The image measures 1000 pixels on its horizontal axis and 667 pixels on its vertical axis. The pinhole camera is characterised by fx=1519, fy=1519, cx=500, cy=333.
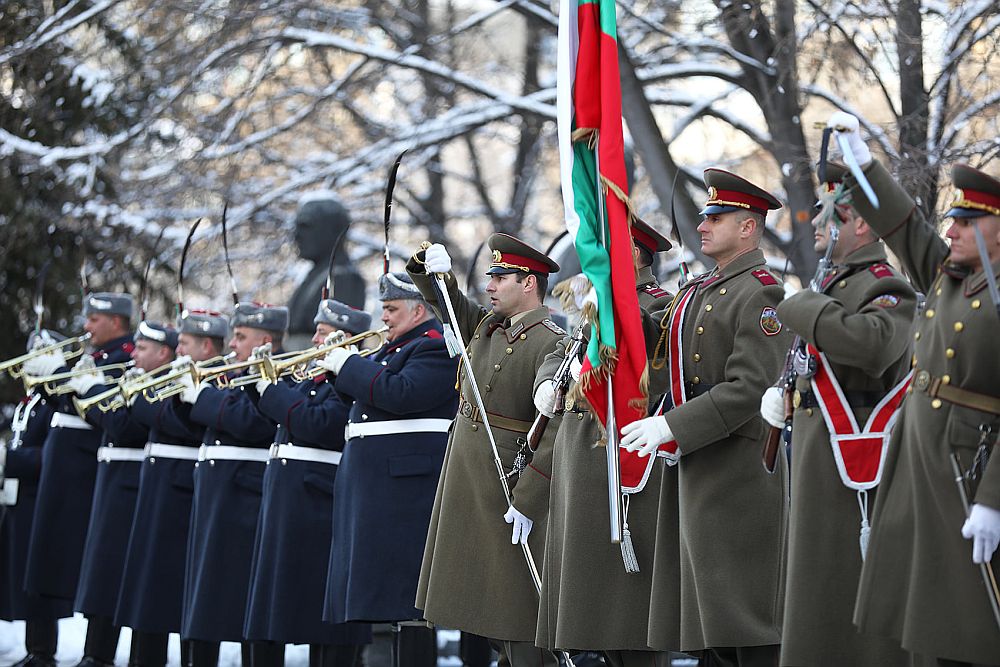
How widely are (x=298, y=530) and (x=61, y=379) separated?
295cm

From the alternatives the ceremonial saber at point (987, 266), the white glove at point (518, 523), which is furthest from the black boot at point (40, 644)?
the ceremonial saber at point (987, 266)

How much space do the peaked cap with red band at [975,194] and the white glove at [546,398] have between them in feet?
6.19

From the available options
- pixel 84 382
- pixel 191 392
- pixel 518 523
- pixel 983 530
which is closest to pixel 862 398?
pixel 983 530

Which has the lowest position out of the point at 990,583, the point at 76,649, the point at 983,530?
the point at 76,649

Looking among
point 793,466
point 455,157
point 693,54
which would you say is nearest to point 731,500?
point 793,466

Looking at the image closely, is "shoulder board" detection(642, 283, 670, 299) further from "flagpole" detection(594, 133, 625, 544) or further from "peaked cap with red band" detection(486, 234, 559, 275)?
"flagpole" detection(594, 133, 625, 544)

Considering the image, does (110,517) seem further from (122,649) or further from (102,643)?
(122,649)

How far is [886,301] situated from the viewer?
4785 millimetres

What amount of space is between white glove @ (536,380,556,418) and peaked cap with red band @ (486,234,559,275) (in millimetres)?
815

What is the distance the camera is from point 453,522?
6.54 m

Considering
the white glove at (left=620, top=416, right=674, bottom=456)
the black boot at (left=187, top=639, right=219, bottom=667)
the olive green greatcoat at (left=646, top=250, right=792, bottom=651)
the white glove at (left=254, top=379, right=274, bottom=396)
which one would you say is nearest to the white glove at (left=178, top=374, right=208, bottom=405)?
the white glove at (left=254, top=379, right=274, bottom=396)

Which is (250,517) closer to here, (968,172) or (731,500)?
(731,500)

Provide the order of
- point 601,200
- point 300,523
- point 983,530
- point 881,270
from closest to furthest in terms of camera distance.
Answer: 1. point 983,530
2. point 881,270
3. point 601,200
4. point 300,523

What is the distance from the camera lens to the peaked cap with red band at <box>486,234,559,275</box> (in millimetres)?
6652
